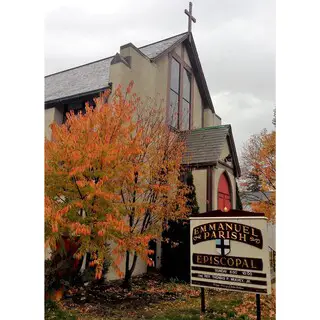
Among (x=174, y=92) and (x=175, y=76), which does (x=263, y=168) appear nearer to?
(x=174, y=92)

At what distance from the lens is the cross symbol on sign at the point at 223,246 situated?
438 cm

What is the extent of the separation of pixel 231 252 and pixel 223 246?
133 millimetres

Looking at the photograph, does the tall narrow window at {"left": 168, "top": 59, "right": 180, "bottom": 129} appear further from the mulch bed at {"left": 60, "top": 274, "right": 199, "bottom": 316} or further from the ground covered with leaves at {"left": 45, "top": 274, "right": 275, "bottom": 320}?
the ground covered with leaves at {"left": 45, "top": 274, "right": 275, "bottom": 320}

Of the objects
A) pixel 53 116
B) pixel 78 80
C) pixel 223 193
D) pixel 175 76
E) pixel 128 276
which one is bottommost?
pixel 128 276

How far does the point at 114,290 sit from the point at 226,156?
3816 mm

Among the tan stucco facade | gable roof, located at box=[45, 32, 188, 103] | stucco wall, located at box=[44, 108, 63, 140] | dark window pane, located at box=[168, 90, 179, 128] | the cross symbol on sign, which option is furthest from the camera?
dark window pane, located at box=[168, 90, 179, 128]

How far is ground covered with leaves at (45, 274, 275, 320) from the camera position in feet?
14.5

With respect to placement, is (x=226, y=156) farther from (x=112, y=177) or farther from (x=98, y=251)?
(x=98, y=251)

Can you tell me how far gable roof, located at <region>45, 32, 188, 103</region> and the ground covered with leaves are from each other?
3.32 m

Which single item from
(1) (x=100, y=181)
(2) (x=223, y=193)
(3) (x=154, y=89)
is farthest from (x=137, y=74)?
(2) (x=223, y=193)

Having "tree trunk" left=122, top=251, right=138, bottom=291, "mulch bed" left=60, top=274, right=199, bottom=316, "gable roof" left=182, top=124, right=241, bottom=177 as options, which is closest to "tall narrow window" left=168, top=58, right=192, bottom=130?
"gable roof" left=182, top=124, right=241, bottom=177

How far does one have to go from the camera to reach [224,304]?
4637mm

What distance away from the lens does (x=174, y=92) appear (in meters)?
8.18
